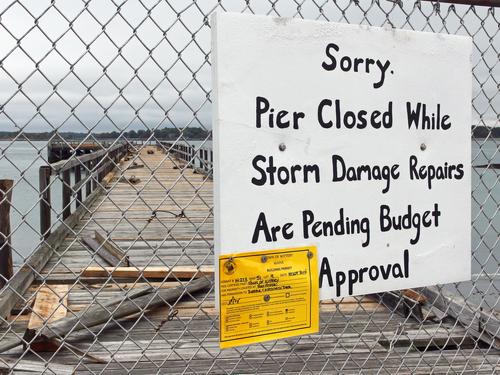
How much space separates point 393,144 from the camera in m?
2.51

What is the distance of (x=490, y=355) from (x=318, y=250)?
240cm

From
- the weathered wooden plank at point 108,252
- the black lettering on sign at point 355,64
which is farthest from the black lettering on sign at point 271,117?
the weathered wooden plank at point 108,252

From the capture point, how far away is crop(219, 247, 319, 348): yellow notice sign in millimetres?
2230

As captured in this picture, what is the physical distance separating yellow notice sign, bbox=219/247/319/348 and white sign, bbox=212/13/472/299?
0.05 m

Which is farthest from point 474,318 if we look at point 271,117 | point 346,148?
point 271,117

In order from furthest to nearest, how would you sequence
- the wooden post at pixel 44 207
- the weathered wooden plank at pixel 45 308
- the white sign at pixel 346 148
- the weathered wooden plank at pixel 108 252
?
the wooden post at pixel 44 207
the weathered wooden plank at pixel 108 252
the weathered wooden plank at pixel 45 308
the white sign at pixel 346 148

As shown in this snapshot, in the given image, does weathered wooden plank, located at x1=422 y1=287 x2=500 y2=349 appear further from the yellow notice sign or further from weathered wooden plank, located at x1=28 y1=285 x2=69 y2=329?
weathered wooden plank, located at x1=28 y1=285 x2=69 y2=329

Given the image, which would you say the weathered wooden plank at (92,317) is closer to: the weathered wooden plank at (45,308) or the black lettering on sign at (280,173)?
the weathered wooden plank at (45,308)

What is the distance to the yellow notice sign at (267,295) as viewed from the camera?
223 cm

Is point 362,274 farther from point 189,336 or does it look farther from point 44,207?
point 44,207

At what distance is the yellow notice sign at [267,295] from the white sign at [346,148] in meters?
0.05

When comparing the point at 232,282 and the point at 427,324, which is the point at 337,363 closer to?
the point at 427,324

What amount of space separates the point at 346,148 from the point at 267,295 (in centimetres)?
70

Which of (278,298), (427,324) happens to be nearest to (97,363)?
(278,298)
